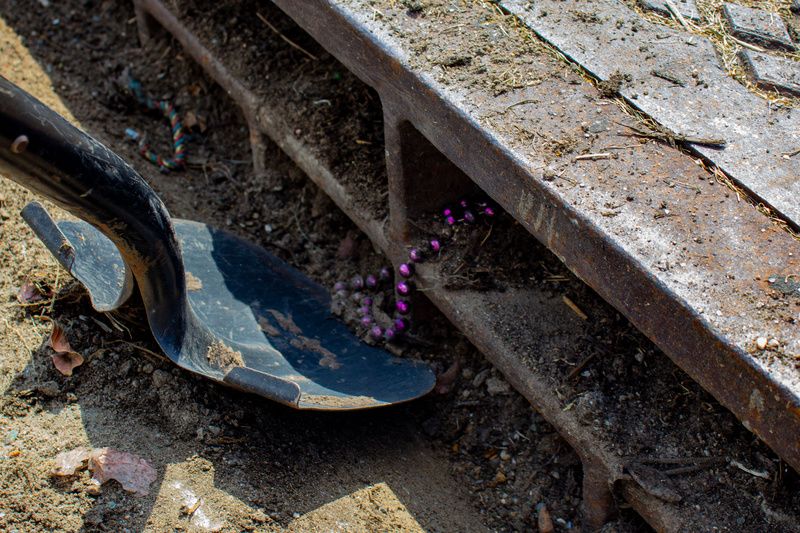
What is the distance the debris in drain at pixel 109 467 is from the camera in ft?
7.54

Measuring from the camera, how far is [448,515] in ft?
8.48

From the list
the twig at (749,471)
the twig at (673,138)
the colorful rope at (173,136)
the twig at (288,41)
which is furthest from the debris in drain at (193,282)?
the twig at (749,471)

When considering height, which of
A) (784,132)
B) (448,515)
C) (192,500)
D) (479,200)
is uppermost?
(784,132)

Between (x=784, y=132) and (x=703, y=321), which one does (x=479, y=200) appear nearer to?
(x=784, y=132)

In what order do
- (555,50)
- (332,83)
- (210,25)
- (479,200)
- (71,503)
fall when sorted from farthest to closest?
(210,25)
(332,83)
(479,200)
(555,50)
(71,503)

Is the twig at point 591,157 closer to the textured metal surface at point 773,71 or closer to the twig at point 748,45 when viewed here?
the textured metal surface at point 773,71

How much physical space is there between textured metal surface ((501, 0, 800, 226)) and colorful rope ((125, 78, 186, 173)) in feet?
5.44

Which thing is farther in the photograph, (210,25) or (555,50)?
(210,25)

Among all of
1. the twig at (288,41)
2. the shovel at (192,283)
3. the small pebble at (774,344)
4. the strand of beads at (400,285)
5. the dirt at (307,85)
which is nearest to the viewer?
the small pebble at (774,344)

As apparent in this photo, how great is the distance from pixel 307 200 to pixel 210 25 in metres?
0.86

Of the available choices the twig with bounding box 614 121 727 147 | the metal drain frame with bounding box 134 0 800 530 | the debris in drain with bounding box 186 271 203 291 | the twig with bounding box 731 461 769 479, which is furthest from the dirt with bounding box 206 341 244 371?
the twig with bounding box 731 461 769 479

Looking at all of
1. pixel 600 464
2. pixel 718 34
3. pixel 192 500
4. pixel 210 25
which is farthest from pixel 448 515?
pixel 210 25

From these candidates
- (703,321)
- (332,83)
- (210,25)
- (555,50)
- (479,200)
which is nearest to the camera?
(703,321)

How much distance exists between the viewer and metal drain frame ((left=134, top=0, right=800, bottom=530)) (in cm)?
182
